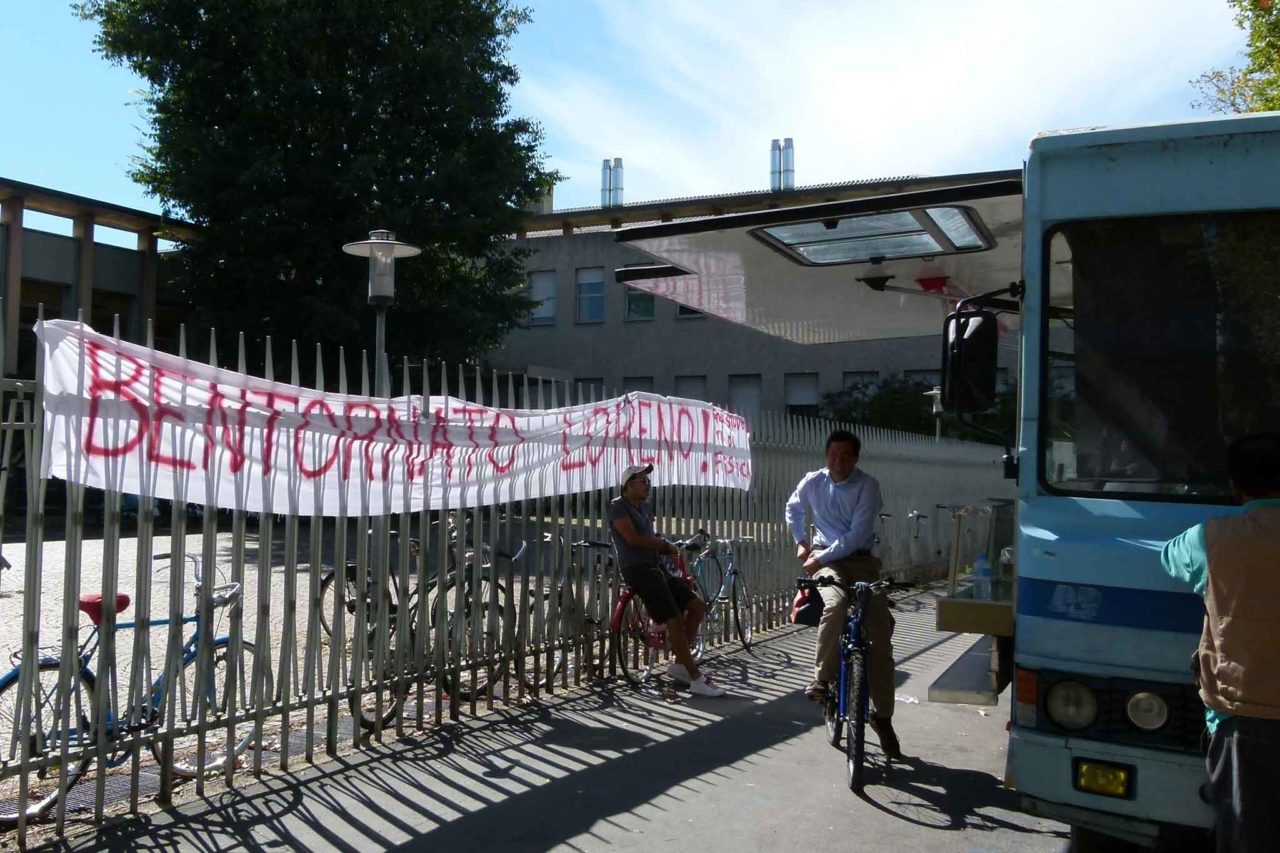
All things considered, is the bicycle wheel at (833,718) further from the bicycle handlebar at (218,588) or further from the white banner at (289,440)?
the bicycle handlebar at (218,588)

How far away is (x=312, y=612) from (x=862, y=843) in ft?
10.3

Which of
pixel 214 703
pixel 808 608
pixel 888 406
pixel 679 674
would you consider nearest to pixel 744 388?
pixel 888 406

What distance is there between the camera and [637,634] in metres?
9.30

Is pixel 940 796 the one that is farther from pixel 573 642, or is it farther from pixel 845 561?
pixel 573 642

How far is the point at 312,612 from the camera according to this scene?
6402 millimetres

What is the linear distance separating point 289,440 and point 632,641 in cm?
412

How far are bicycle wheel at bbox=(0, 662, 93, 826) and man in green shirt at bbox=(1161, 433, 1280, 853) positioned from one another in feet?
14.8

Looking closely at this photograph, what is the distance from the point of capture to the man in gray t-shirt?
28.2 feet

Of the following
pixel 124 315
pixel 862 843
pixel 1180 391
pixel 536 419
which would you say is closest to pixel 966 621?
pixel 1180 391

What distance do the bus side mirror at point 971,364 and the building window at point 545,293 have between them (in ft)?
116

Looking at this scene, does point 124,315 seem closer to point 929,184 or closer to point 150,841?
point 929,184

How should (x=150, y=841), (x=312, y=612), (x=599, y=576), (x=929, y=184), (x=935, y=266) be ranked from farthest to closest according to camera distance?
(x=929, y=184), (x=599, y=576), (x=935, y=266), (x=312, y=612), (x=150, y=841)

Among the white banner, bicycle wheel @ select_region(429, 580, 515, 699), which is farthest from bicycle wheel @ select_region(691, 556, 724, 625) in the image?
bicycle wheel @ select_region(429, 580, 515, 699)

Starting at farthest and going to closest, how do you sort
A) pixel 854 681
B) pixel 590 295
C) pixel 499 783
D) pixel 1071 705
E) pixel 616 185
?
pixel 616 185, pixel 590 295, pixel 854 681, pixel 499 783, pixel 1071 705
